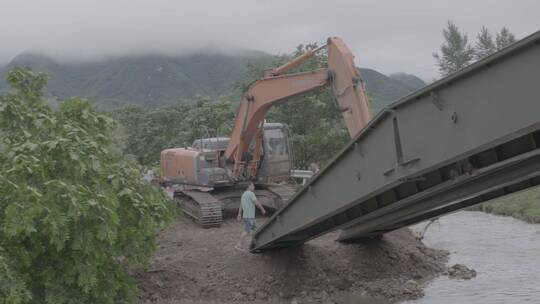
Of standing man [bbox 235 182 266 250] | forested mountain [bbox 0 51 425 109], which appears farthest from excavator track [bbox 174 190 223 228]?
forested mountain [bbox 0 51 425 109]

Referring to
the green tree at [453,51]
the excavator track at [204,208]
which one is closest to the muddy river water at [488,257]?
the excavator track at [204,208]

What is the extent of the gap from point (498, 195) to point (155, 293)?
6.28 metres

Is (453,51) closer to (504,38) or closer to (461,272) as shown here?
(504,38)

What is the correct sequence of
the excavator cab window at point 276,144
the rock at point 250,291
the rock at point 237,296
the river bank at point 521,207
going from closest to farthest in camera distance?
the rock at point 237,296, the rock at point 250,291, the excavator cab window at point 276,144, the river bank at point 521,207

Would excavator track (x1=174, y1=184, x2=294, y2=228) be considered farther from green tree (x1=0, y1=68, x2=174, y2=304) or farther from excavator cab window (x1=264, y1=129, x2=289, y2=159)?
green tree (x1=0, y1=68, x2=174, y2=304)

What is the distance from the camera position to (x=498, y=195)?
10.0 m

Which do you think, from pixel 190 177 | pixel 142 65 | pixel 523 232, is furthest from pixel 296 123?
pixel 142 65

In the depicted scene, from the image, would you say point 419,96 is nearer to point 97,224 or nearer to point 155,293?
point 97,224

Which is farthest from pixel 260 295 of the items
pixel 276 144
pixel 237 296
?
pixel 276 144

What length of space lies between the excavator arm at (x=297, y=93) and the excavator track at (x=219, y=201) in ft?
2.12

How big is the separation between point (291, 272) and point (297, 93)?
4.36m

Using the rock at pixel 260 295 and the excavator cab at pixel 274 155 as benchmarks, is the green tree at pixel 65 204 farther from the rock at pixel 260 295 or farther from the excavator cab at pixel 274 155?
the excavator cab at pixel 274 155

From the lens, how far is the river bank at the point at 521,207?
66.5ft

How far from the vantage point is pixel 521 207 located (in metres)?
21.7
